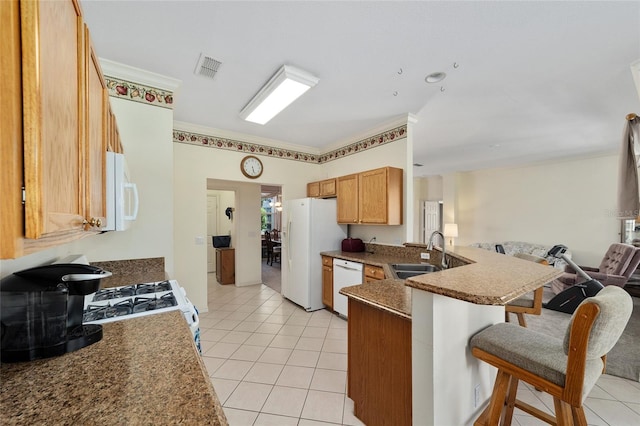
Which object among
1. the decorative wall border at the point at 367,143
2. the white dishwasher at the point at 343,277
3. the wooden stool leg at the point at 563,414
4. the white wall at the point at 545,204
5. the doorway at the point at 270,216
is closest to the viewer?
the wooden stool leg at the point at 563,414

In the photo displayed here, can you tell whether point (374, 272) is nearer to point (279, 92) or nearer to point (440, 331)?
point (440, 331)

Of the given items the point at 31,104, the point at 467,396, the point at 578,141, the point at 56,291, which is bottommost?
the point at 467,396

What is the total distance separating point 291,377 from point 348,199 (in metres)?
2.40

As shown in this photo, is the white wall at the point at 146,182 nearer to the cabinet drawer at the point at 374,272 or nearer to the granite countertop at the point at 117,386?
the granite countertop at the point at 117,386

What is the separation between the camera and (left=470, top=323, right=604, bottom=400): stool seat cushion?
107 centimetres

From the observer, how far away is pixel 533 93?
265cm

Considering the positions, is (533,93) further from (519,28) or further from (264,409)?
(264,409)

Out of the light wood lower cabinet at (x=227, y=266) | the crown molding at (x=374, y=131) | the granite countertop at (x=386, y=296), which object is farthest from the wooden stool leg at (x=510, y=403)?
the light wood lower cabinet at (x=227, y=266)

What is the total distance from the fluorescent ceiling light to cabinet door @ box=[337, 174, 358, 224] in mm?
1459

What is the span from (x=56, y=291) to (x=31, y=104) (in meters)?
0.75

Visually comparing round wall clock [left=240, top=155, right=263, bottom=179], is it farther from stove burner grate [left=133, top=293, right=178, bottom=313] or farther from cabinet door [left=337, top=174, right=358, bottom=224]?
stove burner grate [left=133, top=293, right=178, bottom=313]

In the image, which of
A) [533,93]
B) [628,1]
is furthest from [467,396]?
[533,93]

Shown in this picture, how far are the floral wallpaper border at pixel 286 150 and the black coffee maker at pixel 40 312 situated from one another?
2.98 m

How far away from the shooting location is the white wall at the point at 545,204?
508 cm
